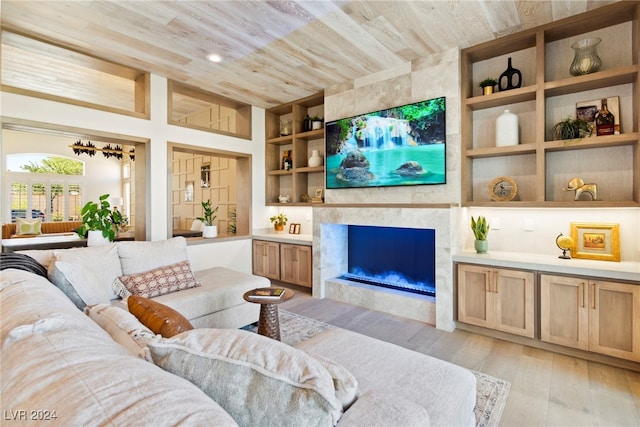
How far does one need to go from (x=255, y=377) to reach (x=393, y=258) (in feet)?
11.3

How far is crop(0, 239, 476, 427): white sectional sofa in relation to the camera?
660 mm

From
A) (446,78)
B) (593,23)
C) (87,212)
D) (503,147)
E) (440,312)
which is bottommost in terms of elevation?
(440,312)

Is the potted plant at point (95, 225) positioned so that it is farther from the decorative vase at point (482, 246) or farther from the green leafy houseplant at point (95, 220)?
the decorative vase at point (482, 246)

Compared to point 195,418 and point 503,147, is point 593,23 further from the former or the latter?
point 195,418

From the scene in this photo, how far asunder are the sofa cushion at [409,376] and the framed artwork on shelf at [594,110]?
9.15ft

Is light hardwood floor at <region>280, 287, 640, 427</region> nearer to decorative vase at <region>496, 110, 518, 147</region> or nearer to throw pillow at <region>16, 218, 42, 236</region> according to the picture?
decorative vase at <region>496, 110, 518, 147</region>

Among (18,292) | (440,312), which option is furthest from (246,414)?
(440,312)

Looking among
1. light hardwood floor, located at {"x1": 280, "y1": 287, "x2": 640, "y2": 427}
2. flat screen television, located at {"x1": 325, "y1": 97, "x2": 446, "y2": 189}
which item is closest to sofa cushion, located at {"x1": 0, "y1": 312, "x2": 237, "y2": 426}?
light hardwood floor, located at {"x1": 280, "y1": 287, "x2": 640, "y2": 427}

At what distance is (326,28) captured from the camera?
2967mm

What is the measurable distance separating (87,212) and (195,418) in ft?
13.1

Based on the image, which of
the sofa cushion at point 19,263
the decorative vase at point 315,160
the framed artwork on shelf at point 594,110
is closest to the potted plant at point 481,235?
the framed artwork on shelf at point 594,110

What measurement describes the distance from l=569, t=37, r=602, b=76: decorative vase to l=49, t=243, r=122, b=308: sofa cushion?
4.56 m

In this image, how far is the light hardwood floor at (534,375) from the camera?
192 centimetres

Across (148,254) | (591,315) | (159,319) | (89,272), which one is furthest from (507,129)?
(89,272)
